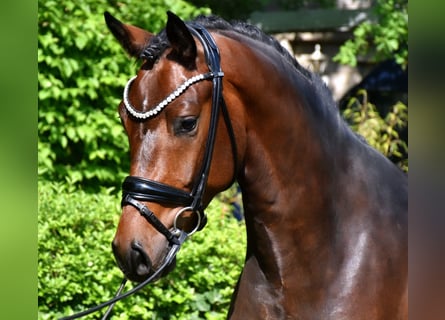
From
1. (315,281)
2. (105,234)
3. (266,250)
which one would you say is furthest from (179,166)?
(105,234)

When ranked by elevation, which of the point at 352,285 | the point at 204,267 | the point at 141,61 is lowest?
the point at 204,267

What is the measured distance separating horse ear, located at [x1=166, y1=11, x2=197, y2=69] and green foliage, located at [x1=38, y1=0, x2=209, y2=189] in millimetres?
3008

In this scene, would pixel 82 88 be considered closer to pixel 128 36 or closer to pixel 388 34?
pixel 128 36

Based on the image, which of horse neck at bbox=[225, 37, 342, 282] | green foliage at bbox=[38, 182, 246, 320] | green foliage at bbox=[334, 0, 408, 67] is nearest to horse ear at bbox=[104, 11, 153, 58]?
horse neck at bbox=[225, 37, 342, 282]

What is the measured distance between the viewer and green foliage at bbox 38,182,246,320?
3828 millimetres

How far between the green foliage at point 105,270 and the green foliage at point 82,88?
969 mm

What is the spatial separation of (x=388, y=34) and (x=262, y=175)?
519 centimetres

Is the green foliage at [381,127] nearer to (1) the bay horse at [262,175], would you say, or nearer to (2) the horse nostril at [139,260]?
(1) the bay horse at [262,175]

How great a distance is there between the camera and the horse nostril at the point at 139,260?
2106mm

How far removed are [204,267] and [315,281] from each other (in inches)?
69.9

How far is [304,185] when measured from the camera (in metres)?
2.44

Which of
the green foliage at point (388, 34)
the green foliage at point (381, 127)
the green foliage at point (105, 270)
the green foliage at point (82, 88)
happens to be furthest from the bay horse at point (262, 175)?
the green foliage at point (388, 34)
